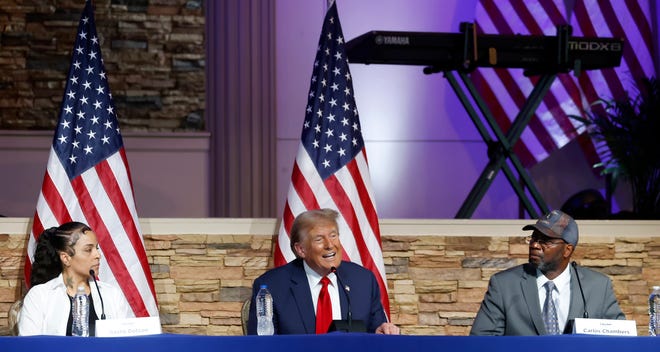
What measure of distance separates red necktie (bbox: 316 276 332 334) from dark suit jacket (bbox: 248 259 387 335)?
22 millimetres

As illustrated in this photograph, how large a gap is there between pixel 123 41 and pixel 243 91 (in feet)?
3.23

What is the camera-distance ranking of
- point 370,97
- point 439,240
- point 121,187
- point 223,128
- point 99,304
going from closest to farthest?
point 99,304, point 121,187, point 439,240, point 223,128, point 370,97

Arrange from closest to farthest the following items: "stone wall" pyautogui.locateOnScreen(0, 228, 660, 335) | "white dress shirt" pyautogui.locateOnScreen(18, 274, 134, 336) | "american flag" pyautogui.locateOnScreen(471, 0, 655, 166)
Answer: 1. "white dress shirt" pyautogui.locateOnScreen(18, 274, 134, 336)
2. "stone wall" pyautogui.locateOnScreen(0, 228, 660, 335)
3. "american flag" pyautogui.locateOnScreen(471, 0, 655, 166)

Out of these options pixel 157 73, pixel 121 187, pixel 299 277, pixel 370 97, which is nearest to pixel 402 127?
pixel 370 97

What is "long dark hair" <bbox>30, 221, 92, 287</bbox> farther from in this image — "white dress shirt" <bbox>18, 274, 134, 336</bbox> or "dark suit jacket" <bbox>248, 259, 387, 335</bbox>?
"dark suit jacket" <bbox>248, 259, 387, 335</bbox>

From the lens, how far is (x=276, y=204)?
29.3ft

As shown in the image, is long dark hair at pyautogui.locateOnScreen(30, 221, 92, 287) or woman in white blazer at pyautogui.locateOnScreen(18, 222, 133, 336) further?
long dark hair at pyautogui.locateOnScreen(30, 221, 92, 287)

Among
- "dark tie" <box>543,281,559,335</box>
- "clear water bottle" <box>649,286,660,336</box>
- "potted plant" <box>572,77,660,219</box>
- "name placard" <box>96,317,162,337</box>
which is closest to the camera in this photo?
"name placard" <box>96,317,162,337</box>

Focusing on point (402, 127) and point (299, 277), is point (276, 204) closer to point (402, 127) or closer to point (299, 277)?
point (402, 127)

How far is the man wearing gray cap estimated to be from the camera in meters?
5.14

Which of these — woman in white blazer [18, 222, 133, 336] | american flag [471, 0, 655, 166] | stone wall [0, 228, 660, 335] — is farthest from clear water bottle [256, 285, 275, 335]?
american flag [471, 0, 655, 166]

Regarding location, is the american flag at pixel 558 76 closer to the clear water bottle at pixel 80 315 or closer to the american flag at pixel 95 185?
Result: the american flag at pixel 95 185

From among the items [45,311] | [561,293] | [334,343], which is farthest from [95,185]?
[334,343]

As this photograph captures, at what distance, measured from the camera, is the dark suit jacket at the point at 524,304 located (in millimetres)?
5129
